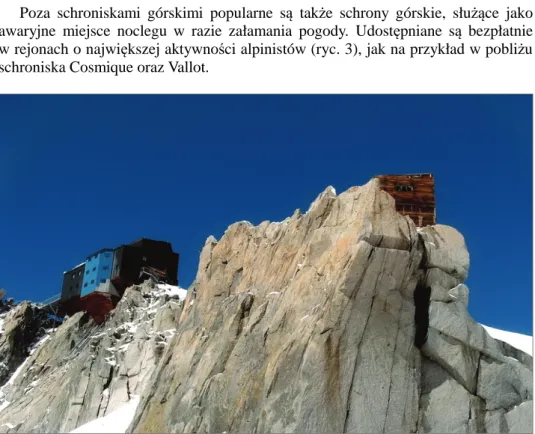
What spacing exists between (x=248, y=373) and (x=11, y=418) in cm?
3583

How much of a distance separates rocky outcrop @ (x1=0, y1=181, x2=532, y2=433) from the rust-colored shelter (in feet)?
12.9

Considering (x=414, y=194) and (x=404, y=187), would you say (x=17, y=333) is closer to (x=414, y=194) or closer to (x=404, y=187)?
(x=404, y=187)

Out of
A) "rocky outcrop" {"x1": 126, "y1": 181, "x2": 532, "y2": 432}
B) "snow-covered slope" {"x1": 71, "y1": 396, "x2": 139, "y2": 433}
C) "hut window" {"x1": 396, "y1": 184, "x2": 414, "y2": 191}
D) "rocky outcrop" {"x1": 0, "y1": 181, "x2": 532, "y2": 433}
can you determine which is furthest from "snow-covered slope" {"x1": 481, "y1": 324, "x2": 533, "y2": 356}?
"snow-covered slope" {"x1": 71, "y1": 396, "x2": 139, "y2": 433}

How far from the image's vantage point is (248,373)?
4084cm

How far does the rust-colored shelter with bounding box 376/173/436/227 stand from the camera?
159ft

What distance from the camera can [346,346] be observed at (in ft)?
125

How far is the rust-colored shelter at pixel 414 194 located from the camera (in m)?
48.4

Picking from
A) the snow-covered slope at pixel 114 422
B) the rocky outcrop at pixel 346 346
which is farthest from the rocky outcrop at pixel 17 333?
the rocky outcrop at pixel 346 346

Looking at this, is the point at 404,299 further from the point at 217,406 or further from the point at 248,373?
the point at 217,406

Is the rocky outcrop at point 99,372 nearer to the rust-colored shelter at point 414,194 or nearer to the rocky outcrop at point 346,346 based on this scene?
the rocky outcrop at point 346,346

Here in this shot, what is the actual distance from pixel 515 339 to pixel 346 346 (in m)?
14.8

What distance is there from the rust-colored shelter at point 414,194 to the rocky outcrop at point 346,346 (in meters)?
3.93

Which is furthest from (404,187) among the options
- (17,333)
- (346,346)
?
(17,333)
